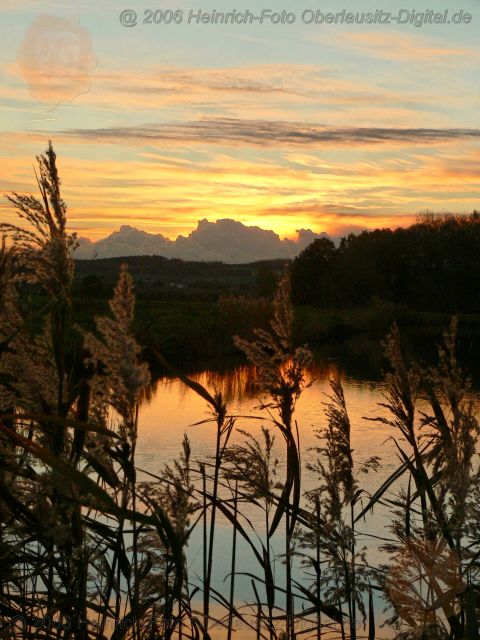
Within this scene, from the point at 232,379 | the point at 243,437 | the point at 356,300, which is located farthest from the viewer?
the point at 356,300

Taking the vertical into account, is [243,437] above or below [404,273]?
below

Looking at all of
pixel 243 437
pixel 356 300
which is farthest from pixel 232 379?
pixel 356 300

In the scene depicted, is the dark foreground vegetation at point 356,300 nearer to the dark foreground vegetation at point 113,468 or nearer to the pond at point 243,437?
the pond at point 243,437

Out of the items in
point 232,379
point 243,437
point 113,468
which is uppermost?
point 113,468

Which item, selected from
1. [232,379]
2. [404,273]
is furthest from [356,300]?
[232,379]

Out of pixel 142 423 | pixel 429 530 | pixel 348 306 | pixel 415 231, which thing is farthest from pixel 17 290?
pixel 415 231

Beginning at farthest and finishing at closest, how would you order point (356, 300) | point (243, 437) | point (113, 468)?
point (356, 300)
point (243, 437)
point (113, 468)

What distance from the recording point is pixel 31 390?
7.68 ft

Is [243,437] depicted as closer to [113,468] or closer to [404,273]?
[113,468]

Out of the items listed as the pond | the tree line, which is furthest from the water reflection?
the tree line

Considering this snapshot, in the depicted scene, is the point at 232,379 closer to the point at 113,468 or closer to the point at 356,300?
the point at 113,468

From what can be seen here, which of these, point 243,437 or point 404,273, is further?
point 404,273

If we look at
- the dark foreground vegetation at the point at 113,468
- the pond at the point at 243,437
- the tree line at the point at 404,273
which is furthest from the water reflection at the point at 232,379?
the tree line at the point at 404,273

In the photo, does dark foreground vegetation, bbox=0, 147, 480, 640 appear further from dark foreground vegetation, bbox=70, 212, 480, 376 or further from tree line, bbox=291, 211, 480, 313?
tree line, bbox=291, 211, 480, 313
